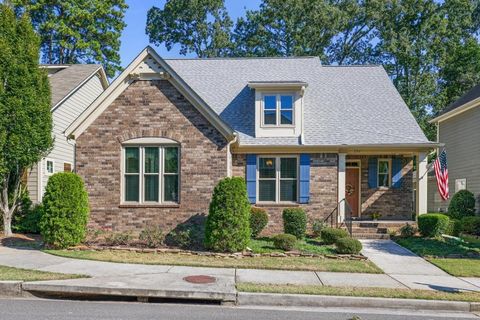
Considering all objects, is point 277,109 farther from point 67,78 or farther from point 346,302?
point 67,78

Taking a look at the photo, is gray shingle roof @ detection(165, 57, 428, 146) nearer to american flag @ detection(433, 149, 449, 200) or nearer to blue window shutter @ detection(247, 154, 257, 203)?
blue window shutter @ detection(247, 154, 257, 203)

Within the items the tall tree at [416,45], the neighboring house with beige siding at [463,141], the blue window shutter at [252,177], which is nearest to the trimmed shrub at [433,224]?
the neighboring house with beige siding at [463,141]

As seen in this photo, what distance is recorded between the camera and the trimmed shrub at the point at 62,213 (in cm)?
1126

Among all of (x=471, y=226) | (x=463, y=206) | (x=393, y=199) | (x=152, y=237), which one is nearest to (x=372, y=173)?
(x=393, y=199)

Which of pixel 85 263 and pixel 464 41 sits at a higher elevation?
pixel 464 41

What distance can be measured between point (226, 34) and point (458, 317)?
32.3 metres

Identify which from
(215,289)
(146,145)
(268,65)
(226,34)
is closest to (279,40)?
(226,34)

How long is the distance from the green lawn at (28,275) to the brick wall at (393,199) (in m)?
12.1

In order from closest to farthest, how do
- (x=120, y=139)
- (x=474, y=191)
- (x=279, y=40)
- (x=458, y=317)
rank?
1. (x=458, y=317)
2. (x=120, y=139)
3. (x=474, y=191)
4. (x=279, y=40)

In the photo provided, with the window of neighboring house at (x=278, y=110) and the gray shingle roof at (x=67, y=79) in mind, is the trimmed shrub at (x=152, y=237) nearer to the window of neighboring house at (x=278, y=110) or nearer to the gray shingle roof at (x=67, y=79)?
the window of neighboring house at (x=278, y=110)

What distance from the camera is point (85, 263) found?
9.72m

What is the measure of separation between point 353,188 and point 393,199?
1628 mm

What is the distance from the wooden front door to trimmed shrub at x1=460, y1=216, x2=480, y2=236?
399 centimetres

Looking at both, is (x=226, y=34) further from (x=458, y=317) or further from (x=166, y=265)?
(x=458, y=317)
